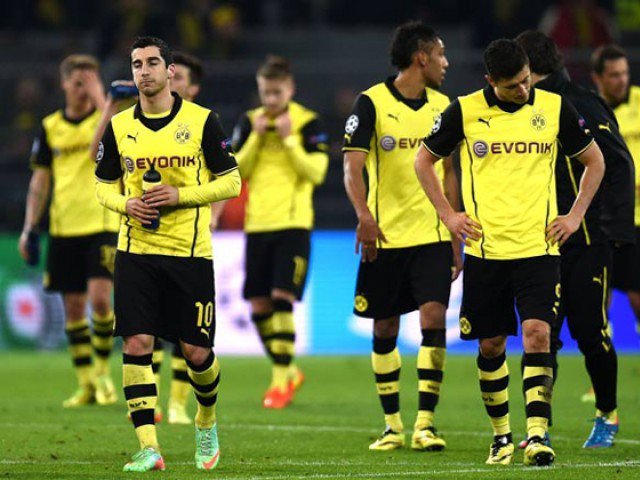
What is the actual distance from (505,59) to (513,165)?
1.99ft

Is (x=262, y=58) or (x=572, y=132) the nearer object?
(x=572, y=132)

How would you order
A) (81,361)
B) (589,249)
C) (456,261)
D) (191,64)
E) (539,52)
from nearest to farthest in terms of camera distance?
(539,52)
(589,249)
(456,261)
(191,64)
(81,361)

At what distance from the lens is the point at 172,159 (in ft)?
27.7

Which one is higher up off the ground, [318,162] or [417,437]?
[318,162]

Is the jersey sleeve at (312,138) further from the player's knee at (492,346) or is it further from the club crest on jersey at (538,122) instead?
the club crest on jersey at (538,122)

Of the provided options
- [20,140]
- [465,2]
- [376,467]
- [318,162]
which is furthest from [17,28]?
[376,467]

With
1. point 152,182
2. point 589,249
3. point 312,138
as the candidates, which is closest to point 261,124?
point 312,138

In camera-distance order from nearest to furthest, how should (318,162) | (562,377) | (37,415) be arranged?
(37,415), (318,162), (562,377)

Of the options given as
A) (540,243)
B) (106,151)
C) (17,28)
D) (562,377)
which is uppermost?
(17,28)

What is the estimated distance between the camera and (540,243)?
8.37m

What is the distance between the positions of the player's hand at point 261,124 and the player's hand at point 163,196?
4627 millimetres

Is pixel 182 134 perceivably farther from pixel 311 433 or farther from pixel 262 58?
pixel 262 58

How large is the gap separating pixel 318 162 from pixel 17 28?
42.9 ft

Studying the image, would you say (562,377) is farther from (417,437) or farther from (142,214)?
(142,214)
